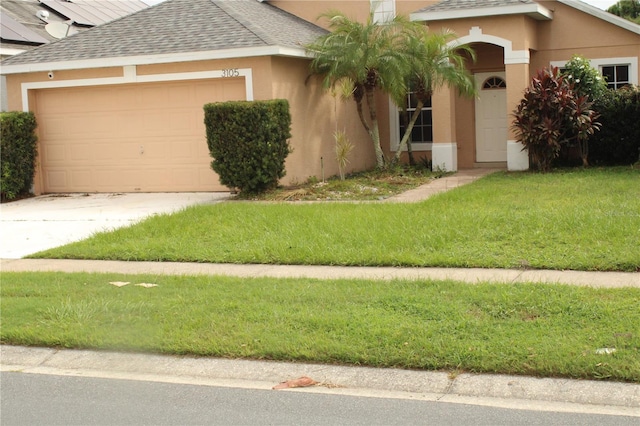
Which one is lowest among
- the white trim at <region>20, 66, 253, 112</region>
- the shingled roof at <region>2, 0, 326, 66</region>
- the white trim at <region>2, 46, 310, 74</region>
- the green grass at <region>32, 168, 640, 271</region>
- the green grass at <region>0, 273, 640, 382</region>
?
the green grass at <region>0, 273, 640, 382</region>

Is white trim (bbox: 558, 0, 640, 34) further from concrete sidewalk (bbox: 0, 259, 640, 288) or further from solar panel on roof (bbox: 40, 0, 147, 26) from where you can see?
solar panel on roof (bbox: 40, 0, 147, 26)

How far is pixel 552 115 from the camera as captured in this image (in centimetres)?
1686

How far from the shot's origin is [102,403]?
588 centimetres

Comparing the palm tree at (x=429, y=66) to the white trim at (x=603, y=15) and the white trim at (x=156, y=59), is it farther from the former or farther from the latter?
the white trim at (x=603, y=15)

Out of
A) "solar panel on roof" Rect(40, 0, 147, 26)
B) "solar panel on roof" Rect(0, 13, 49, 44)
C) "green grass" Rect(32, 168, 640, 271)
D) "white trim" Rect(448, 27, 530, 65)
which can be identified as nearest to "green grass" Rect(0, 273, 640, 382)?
"green grass" Rect(32, 168, 640, 271)

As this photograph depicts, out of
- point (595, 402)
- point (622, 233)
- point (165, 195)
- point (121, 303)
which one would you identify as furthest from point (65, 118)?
point (595, 402)

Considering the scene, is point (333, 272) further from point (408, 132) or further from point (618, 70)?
point (618, 70)

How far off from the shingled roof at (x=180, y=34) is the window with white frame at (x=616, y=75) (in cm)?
704

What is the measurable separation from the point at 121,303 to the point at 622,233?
6.05m

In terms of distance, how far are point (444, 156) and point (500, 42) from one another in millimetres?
2928

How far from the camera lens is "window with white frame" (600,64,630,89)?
19.0 meters

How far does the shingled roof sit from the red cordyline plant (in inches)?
201

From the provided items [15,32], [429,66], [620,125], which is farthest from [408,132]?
[15,32]

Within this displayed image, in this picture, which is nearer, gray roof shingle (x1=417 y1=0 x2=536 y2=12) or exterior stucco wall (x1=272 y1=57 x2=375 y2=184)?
exterior stucco wall (x1=272 y1=57 x2=375 y2=184)
